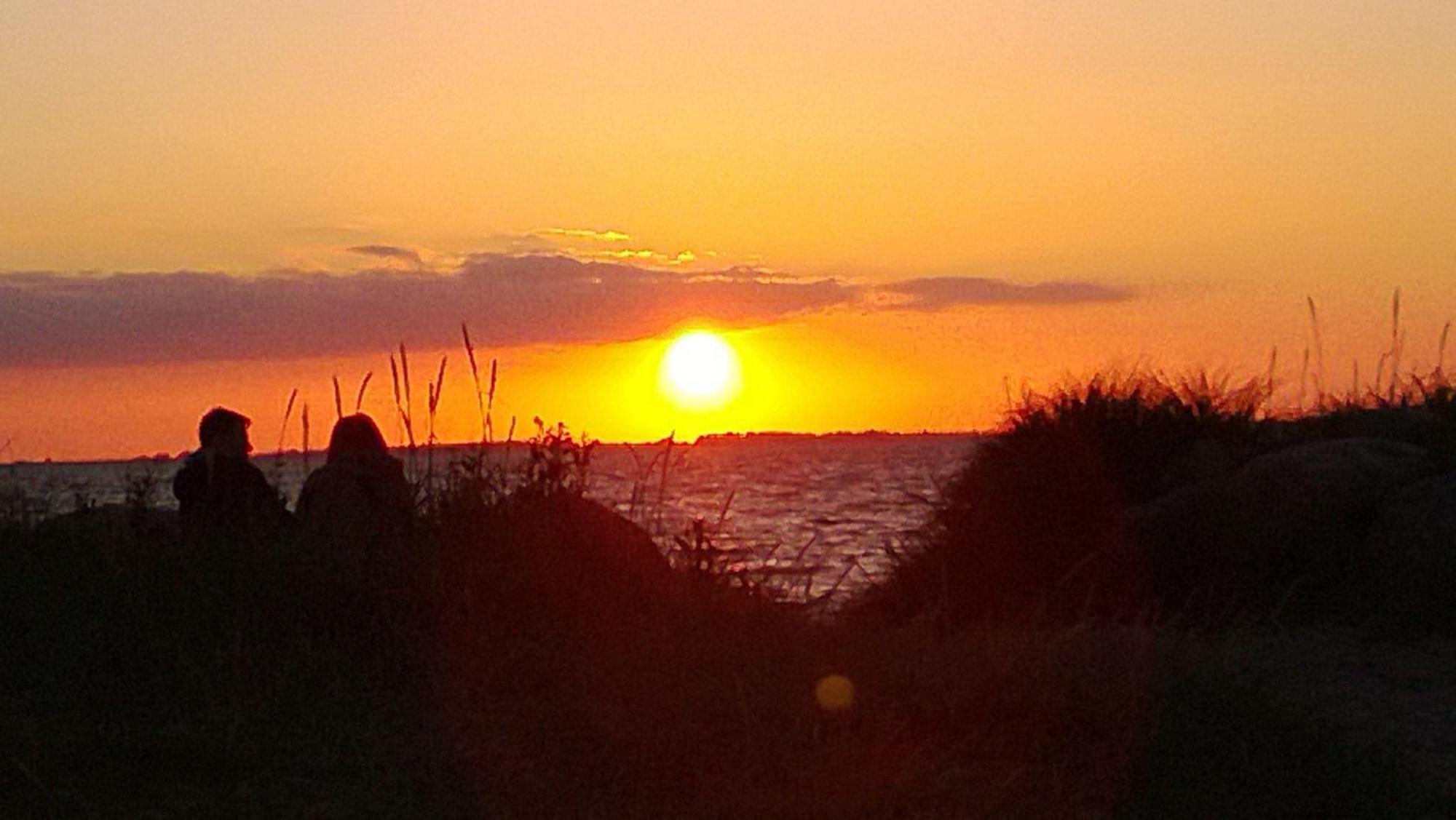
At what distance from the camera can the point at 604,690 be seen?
6070 mm

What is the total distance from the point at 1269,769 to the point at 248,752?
3627 mm

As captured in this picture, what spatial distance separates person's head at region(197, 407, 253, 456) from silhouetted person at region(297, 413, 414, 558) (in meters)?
0.43

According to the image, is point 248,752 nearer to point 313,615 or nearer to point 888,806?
point 313,615

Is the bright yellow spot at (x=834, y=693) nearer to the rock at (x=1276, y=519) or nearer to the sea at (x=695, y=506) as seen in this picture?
the sea at (x=695, y=506)

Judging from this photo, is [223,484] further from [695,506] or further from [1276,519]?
[1276,519]

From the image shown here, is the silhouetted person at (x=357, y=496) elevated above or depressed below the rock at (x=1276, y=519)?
above

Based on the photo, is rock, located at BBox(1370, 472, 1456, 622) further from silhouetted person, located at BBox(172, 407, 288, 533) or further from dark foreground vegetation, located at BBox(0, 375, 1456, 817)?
silhouetted person, located at BBox(172, 407, 288, 533)

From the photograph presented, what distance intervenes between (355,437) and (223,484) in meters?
0.76

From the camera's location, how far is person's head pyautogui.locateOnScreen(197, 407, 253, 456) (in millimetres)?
9008

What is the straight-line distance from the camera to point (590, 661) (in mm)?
6535

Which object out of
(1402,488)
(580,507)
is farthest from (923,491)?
(580,507)

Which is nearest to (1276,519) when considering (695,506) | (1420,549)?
(1420,549)

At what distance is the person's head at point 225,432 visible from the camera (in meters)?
9.01

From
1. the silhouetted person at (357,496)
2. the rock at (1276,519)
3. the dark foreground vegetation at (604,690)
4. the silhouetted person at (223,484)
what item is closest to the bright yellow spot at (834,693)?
the dark foreground vegetation at (604,690)
